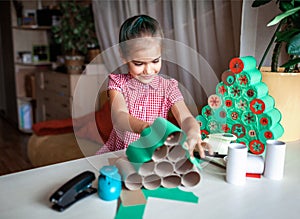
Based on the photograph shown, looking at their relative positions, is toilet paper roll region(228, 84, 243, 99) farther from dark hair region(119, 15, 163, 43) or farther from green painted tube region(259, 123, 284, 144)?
dark hair region(119, 15, 163, 43)

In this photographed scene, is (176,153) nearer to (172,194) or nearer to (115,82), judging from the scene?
(172,194)

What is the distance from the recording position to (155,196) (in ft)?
2.43

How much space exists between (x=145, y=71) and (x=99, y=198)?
31 centimetres

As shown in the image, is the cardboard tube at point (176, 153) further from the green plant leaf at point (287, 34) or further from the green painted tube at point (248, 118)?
the green plant leaf at point (287, 34)

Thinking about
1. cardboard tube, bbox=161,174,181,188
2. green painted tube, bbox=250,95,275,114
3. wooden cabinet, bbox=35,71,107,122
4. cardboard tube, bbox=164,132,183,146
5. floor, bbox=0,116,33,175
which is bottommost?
floor, bbox=0,116,33,175

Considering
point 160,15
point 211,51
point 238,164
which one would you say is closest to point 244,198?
point 238,164

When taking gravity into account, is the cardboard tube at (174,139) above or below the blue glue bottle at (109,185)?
above

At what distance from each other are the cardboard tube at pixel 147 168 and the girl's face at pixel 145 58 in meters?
0.22

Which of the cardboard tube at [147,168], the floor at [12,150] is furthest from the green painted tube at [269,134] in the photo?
the floor at [12,150]

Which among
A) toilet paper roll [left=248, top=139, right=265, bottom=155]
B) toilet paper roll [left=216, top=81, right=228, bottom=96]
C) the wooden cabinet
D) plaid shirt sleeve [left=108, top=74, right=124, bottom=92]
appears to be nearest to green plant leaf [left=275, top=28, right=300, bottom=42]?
toilet paper roll [left=216, top=81, right=228, bottom=96]

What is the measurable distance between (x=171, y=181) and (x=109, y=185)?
6.0 inches

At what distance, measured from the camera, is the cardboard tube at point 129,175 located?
29.3 inches

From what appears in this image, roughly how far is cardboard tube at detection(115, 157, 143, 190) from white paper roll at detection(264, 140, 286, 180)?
0.35 metres

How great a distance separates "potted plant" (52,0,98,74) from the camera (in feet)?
9.40
